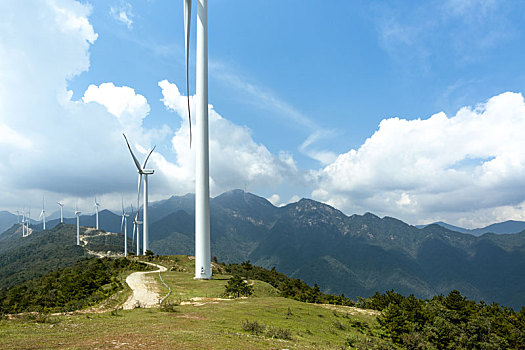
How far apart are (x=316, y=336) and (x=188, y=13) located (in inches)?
1575

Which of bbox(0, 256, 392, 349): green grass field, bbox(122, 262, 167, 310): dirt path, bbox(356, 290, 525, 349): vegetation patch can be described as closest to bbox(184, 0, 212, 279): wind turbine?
bbox(122, 262, 167, 310): dirt path

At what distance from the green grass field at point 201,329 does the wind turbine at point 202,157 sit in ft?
33.2

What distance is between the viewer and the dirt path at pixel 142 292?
1395 inches

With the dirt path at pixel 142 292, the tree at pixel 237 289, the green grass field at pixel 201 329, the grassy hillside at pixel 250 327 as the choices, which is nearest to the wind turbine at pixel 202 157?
the grassy hillside at pixel 250 327

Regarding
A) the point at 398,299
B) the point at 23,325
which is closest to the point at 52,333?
the point at 23,325

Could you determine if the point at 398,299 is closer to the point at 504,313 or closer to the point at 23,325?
the point at 504,313

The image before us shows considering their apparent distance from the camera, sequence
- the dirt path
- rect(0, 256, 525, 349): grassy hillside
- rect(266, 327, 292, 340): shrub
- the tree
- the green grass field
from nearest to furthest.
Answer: the green grass field → rect(0, 256, 525, 349): grassy hillside → rect(266, 327, 292, 340): shrub → the dirt path → the tree

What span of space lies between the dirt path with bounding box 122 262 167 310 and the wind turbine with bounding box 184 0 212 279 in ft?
25.2

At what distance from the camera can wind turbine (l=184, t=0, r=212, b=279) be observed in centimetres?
4697

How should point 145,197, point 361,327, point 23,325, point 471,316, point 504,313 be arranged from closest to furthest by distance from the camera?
1. point 23,325
2. point 361,327
3. point 471,316
4. point 504,313
5. point 145,197

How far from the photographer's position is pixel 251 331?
2220 cm

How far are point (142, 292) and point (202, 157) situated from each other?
64.7ft

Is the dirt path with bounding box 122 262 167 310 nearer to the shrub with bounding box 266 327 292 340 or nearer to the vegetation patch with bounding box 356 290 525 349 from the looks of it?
the shrub with bounding box 266 327 292 340

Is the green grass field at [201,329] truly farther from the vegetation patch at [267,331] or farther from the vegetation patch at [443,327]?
the vegetation patch at [443,327]
